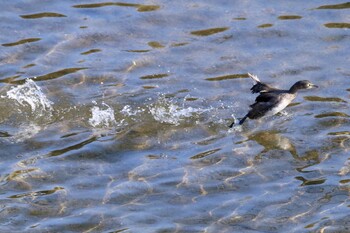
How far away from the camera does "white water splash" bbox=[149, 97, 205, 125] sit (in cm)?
1145

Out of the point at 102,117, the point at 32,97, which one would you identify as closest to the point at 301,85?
the point at 102,117

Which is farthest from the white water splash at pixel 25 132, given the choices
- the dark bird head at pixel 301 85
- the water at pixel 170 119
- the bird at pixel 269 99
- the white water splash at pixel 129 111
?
the dark bird head at pixel 301 85

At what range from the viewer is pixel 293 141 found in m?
10.9

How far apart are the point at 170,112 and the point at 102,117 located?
793mm

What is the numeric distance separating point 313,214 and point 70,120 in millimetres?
3353

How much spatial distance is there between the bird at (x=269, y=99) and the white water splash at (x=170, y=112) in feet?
1.85

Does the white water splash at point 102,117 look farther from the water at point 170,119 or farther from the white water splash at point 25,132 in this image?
the white water splash at point 25,132

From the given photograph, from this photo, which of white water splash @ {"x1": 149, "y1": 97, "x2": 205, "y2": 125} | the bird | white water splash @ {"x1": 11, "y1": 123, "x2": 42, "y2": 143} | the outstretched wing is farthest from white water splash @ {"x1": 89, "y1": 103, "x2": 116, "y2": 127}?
the outstretched wing

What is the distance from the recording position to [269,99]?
11.3m

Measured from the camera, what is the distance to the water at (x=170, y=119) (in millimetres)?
9406

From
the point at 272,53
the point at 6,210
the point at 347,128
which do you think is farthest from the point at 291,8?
the point at 6,210

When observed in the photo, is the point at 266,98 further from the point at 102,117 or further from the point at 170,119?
the point at 102,117

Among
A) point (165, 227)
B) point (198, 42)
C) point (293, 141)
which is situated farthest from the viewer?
point (198, 42)

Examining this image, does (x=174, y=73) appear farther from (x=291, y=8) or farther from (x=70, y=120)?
(x=291, y=8)
